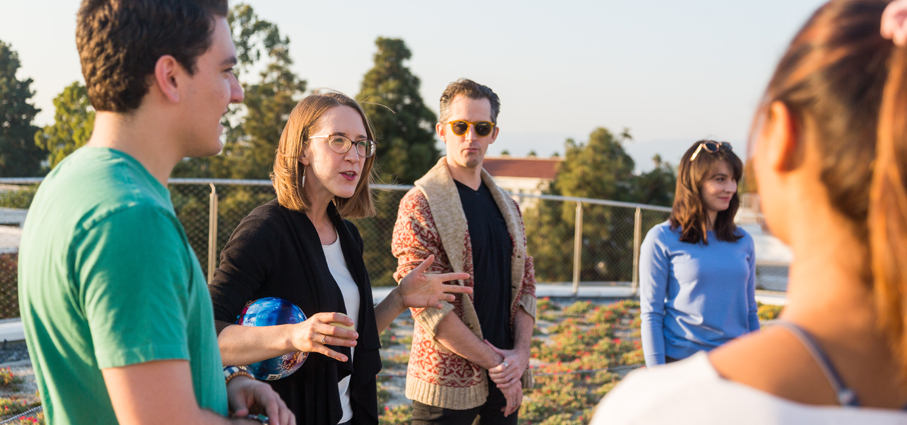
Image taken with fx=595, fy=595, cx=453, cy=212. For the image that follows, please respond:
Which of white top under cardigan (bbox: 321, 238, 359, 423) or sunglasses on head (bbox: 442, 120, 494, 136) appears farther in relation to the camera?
sunglasses on head (bbox: 442, 120, 494, 136)

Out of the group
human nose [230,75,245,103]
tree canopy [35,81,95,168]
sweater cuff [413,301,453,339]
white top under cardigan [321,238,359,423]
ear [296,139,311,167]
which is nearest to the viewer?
human nose [230,75,245,103]

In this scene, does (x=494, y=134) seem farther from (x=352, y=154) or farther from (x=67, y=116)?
(x=67, y=116)

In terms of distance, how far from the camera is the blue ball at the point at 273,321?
2020 mm

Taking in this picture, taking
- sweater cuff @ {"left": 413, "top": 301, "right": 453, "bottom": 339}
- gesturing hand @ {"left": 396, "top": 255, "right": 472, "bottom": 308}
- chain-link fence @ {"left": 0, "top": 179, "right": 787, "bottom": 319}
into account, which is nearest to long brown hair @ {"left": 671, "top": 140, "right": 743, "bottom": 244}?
sweater cuff @ {"left": 413, "top": 301, "right": 453, "bottom": 339}

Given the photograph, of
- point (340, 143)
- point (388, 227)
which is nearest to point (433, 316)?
point (340, 143)

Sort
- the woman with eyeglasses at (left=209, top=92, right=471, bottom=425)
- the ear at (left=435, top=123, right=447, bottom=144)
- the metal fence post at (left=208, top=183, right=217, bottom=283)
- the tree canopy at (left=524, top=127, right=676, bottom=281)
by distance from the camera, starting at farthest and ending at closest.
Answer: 1. the tree canopy at (left=524, top=127, right=676, bottom=281)
2. the metal fence post at (left=208, top=183, right=217, bottom=283)
3. the ear at (left=435, top=123, right=447, bottom=144)
4. the woman with eyeglasses at (left=209, top=92, right=471, bottom=425)

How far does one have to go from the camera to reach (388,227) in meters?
13.2

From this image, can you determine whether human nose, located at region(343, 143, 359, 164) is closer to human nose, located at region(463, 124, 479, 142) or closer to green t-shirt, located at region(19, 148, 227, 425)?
human nose, located at region(463, 124, 479, 142)

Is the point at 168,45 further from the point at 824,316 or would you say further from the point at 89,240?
the point at 824,316

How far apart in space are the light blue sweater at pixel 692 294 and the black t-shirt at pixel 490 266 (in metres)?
0.81

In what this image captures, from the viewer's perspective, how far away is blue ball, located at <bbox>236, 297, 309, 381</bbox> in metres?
2.02

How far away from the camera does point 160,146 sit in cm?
125

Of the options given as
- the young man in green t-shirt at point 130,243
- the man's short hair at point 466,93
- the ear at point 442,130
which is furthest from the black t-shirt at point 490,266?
the young man in green t-shirt at point 130,243

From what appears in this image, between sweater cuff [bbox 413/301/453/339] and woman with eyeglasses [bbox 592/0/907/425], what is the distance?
80.6 inches
